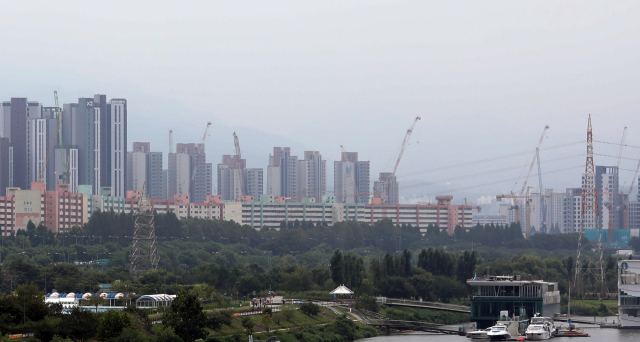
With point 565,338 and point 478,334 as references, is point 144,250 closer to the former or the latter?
point 478,334

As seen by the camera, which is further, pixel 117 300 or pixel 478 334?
pixel 478 334

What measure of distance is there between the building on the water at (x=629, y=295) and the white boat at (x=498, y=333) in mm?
16140

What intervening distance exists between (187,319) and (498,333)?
2814cm

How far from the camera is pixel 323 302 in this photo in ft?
299

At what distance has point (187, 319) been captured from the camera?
201 feet

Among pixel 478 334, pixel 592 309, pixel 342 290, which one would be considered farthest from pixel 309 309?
pixel 592 309

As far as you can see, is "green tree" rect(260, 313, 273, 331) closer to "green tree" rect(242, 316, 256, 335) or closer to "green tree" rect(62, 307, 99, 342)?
"green tree" rect(242, 316, 256, 335)

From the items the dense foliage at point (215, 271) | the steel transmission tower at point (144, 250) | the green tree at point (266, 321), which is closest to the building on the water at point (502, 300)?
the dense foliage at point (215, 271)

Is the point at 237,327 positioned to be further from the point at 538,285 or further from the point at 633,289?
the point at 633,289

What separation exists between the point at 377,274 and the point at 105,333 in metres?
51.4

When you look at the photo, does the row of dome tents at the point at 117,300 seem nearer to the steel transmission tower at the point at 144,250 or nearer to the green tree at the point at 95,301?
the green tree at the point at 95,301

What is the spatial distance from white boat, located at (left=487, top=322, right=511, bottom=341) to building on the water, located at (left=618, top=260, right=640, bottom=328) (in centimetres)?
1614

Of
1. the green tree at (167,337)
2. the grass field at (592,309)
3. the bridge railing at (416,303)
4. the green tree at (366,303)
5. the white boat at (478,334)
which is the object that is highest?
the green tree at (167,337)

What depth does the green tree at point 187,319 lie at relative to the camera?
60.8 metres
